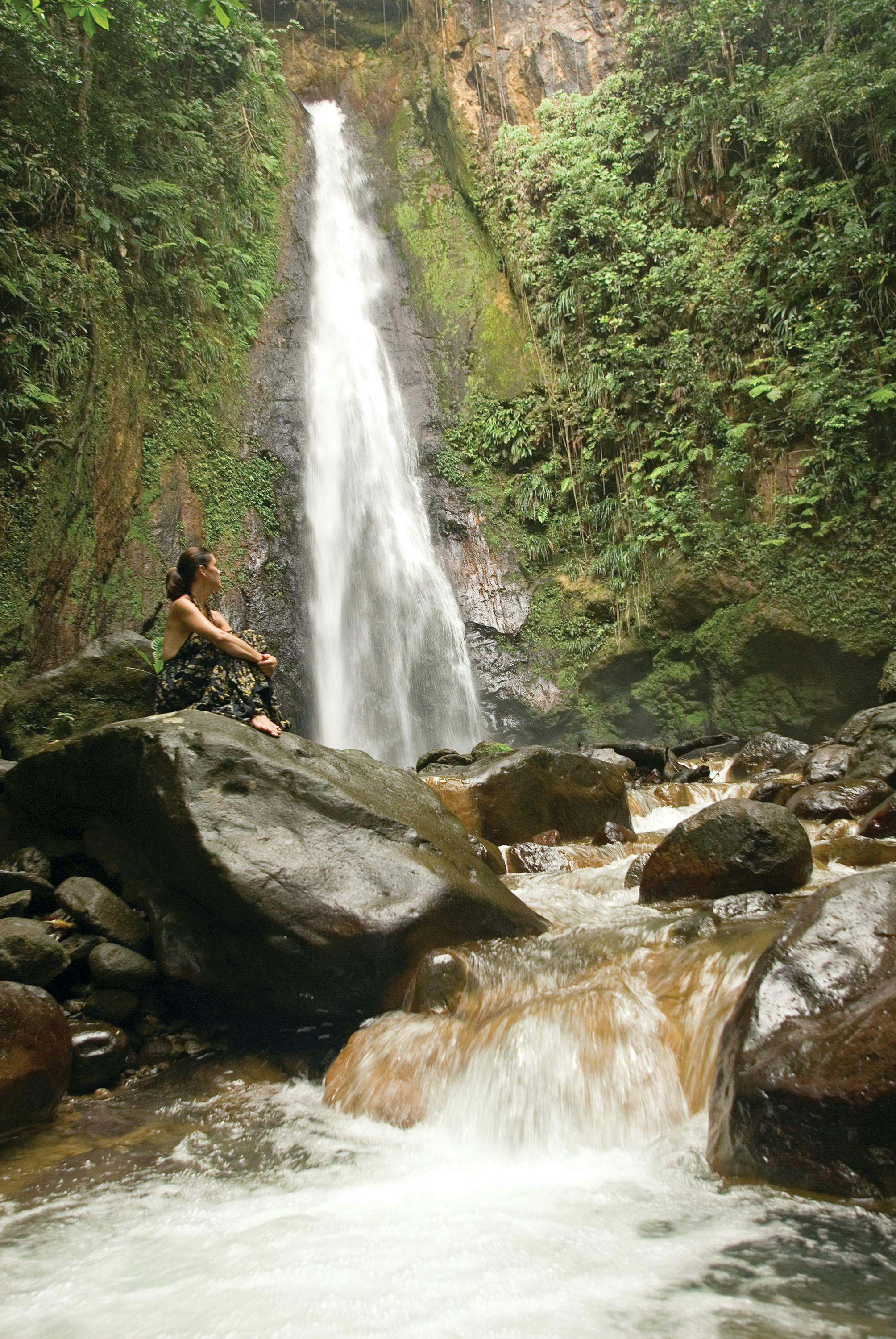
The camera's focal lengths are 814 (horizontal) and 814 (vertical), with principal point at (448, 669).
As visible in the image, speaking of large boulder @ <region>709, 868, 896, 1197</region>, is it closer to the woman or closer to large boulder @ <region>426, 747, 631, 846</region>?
the woman

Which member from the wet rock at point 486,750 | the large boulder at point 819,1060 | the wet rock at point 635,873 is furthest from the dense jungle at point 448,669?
the wet rock at point 635,873

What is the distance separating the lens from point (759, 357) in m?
12.6

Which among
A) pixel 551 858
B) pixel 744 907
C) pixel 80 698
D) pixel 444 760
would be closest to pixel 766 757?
pixel 444 760

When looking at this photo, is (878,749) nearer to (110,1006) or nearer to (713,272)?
(110,1006)

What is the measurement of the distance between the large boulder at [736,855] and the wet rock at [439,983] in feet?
5.54

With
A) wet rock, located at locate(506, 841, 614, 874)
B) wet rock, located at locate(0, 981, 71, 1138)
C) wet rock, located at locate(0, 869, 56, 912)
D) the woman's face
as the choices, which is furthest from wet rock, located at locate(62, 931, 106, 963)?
wet rock, located at locate(506, 841, 614, 874)

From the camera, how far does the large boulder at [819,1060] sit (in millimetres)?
2381

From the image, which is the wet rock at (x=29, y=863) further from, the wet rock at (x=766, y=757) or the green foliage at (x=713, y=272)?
the green foliage at (x=713, y=272)

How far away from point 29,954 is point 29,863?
99 centimetres

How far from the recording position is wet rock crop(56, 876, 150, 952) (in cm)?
445

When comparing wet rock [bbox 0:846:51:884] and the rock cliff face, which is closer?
wet rock [bbox 0:846:51:884]

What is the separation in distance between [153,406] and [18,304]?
2316 millimetres

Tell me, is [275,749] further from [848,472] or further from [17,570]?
[848,472]

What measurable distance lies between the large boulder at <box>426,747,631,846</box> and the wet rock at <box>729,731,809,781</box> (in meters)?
2.55
